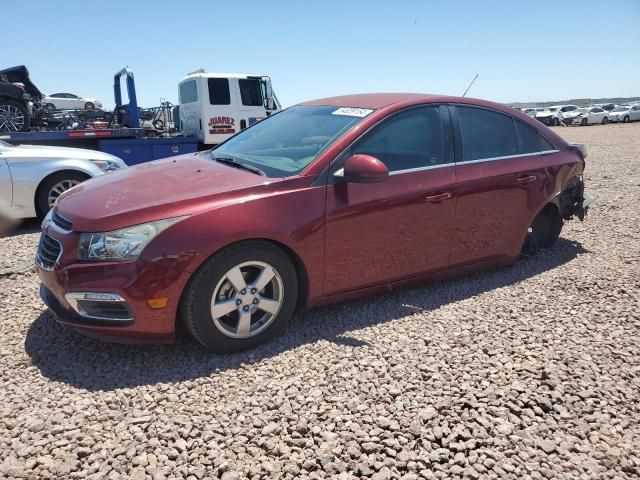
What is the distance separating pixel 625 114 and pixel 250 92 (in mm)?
39525

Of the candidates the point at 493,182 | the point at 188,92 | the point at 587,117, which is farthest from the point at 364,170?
the point at 587,117

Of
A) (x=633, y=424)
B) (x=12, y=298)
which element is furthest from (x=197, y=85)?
(x=633, y=424)

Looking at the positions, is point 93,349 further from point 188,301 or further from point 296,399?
point 296,399

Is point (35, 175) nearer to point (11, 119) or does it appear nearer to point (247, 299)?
point (247, 299)

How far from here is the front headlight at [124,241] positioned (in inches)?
107

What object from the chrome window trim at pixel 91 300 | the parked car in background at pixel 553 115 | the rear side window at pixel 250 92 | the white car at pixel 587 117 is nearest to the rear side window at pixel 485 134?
the chrome window trim at pixel 91 300

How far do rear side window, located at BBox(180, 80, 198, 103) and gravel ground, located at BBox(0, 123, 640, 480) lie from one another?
8.30 metres

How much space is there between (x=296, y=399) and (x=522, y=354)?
1444 mm

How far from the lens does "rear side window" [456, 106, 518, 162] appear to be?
3969 millimetres

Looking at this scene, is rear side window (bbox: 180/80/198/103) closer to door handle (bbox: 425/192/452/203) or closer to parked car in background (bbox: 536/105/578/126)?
door handle (bbox: 425/192/452/203)

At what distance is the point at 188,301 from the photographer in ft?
9.30

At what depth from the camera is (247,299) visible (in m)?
3.00

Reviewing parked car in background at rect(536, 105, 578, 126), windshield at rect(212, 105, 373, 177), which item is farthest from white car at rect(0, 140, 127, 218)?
parked car in background at rect(536, 105, 578, 126)

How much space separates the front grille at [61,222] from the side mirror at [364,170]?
170 cm
